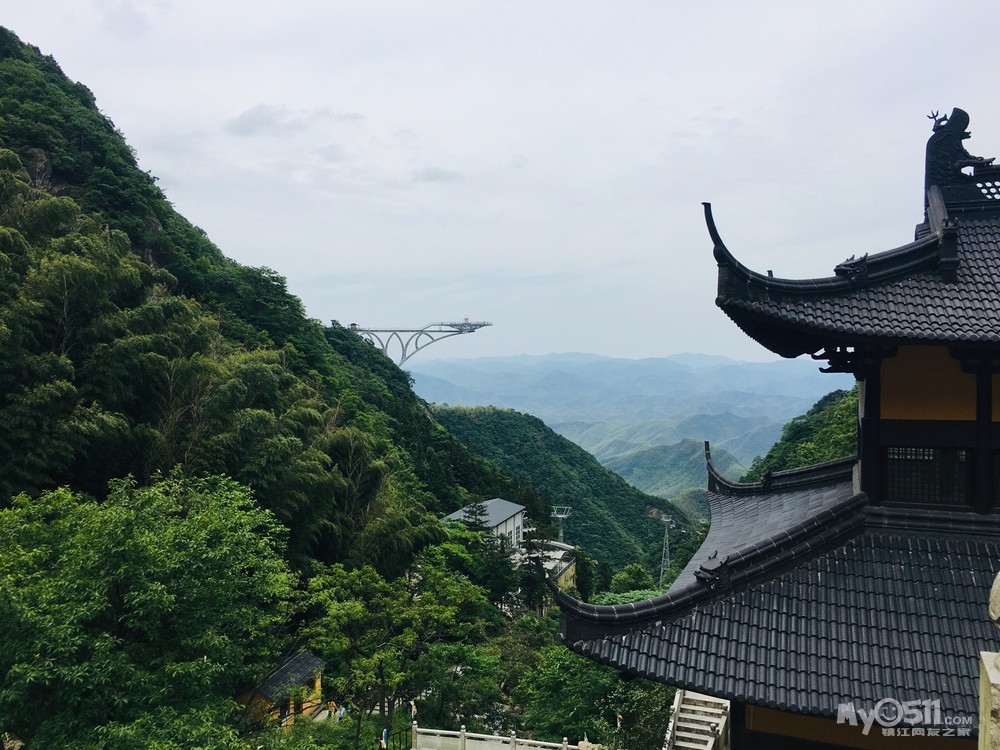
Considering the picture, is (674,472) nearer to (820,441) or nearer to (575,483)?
(575,483)

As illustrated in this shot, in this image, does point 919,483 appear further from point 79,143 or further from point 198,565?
point 79,143

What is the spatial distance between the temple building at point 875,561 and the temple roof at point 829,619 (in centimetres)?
1

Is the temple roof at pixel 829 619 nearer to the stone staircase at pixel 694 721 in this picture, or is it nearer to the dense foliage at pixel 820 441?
the stone staircase at pixel 694 721

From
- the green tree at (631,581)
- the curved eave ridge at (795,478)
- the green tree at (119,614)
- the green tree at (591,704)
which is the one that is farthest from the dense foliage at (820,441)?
the green tree at (119,614)

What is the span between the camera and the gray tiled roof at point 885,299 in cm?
668

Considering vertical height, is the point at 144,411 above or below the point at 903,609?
above

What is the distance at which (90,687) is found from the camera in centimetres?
1050

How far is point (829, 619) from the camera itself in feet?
21.6

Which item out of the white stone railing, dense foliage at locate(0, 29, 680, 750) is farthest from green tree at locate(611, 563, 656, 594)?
the white stone railing

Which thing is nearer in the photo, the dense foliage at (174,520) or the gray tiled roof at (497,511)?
the dense foliage at (174,520)

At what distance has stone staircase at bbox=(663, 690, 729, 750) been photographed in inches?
A: 595

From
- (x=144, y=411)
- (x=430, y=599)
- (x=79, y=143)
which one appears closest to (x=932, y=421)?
(x=430, y=599)

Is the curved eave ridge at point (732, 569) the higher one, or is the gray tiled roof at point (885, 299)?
the gray tiled roof at point (885, 299)

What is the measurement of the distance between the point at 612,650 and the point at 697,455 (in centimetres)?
19420
